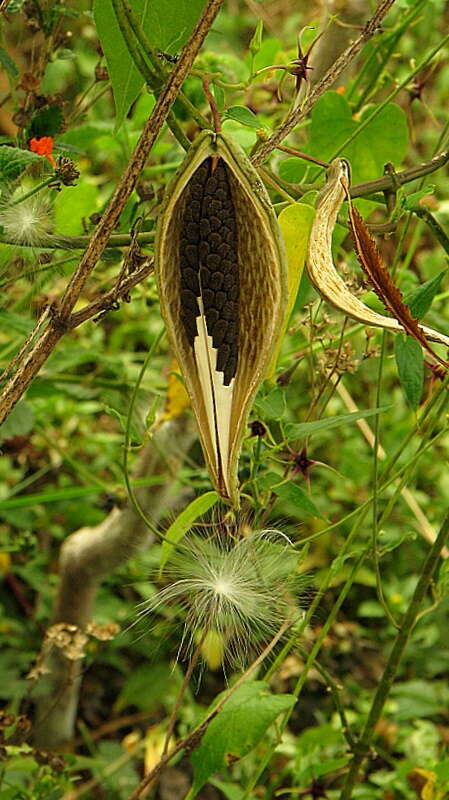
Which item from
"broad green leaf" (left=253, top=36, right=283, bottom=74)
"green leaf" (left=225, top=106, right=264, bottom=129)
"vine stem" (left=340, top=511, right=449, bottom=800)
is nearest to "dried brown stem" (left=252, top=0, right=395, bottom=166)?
"green leaf" (left=225, top=106, right=264, bottom=129)

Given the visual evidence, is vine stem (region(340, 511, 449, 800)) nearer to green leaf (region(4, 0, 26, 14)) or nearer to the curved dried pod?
the curved dried pod

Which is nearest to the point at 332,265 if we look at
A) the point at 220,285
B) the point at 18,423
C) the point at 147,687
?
the point at 220,285

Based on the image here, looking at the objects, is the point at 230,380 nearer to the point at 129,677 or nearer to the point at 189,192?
the point at 189,192

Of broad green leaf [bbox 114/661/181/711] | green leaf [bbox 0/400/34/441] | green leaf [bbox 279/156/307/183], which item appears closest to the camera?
green leaf [bbox 279/156/307/183]

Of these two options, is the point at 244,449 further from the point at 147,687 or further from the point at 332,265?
the point at 147,687

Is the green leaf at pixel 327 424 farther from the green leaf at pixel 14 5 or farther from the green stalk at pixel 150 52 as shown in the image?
the green leaf at pixel 14 5

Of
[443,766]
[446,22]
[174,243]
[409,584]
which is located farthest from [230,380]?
[446,22]
